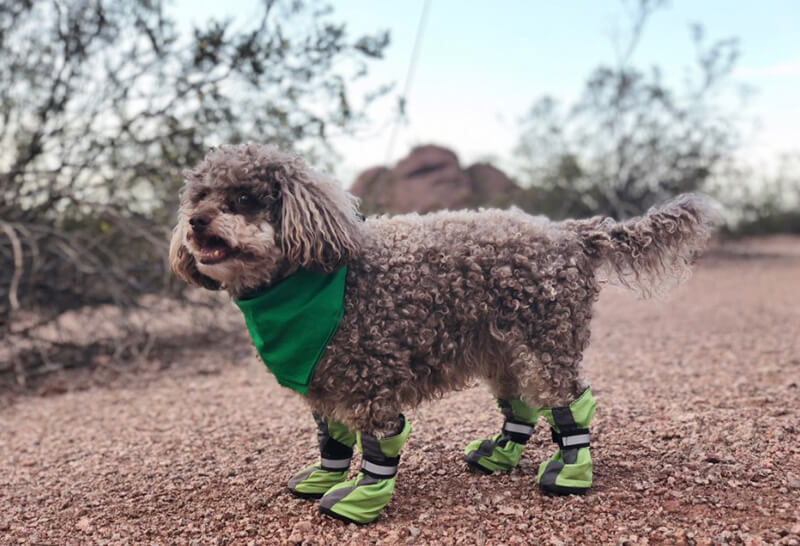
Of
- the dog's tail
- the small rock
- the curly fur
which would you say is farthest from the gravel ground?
the dog's tail

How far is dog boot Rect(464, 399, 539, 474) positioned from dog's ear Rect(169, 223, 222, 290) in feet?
5.49

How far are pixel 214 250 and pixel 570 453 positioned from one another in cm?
200

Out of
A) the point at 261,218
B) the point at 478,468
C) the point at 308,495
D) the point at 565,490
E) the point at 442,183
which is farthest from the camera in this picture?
the point at 442,183

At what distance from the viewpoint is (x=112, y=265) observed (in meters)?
8.70

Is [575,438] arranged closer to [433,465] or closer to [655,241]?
[433,465]

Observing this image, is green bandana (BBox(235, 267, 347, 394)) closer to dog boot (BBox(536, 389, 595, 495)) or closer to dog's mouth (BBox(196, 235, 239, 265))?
dog's mouth (BBox(196, 235, 239, 265))

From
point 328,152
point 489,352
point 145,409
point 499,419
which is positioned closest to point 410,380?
point 489,352

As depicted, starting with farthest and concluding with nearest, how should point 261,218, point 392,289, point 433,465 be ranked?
point 433,465
point 392,289
point 261,218

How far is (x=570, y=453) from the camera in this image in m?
3.58

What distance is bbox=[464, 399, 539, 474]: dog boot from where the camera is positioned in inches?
154

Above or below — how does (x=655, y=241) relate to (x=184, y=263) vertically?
above

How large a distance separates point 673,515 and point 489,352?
112cm

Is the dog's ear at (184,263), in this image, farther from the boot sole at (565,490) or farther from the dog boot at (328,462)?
the boot sole at (565,490)

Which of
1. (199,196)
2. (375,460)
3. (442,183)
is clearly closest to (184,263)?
(199,196)
